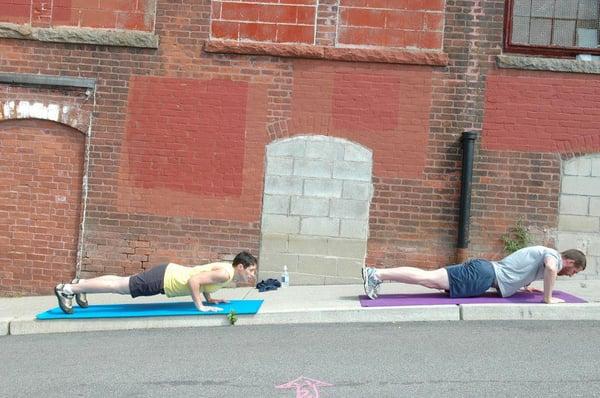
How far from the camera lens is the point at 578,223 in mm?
11617

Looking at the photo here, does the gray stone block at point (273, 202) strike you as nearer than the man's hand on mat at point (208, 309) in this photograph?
No

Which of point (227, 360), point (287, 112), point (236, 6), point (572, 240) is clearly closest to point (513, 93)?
point (572, 240)

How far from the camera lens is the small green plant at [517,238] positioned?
11594 millimetres

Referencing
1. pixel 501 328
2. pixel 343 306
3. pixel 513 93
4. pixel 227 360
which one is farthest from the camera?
pixel 513 93

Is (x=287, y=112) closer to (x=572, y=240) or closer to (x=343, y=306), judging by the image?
(x=343, y=306)

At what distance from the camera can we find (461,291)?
32.0 ft

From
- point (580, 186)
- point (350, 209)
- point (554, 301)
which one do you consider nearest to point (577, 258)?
point (554, 301)

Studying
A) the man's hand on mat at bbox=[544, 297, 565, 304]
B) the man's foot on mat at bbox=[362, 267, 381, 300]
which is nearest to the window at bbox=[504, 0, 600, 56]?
the man's hand on mat at bbox=[544, 297, 565, 304]

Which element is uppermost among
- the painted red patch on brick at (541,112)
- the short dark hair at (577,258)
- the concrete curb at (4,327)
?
the painted red patch on brick at (541,112)

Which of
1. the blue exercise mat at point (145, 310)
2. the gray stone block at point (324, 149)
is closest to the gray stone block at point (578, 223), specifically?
the gray stone block at point (324, 149)

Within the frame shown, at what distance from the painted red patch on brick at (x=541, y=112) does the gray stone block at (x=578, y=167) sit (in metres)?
0.14

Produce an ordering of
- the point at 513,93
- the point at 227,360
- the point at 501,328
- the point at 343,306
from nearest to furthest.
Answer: the point at 227,360
the point at 501,328
the point at 343,306
the point at 513,93

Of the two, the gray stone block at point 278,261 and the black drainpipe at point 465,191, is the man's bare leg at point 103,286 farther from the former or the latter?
the black drainpipe at point 465,191

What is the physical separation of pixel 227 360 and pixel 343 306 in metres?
2.11
